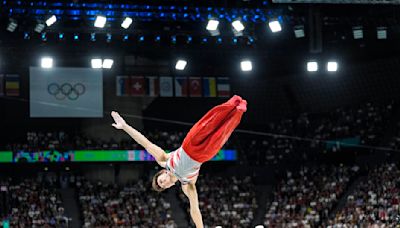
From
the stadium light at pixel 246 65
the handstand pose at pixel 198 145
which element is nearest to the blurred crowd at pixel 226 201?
the stadium light at pixel 246 65

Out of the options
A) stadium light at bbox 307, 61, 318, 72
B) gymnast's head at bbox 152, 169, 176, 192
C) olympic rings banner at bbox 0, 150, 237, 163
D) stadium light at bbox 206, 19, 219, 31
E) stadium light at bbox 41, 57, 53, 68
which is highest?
stadium light at bbox 206, 19, 219, 31

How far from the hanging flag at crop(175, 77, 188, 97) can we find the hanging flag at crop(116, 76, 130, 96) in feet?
6.82

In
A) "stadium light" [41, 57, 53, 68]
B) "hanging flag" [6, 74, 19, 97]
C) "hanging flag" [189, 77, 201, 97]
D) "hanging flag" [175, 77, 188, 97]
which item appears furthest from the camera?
"hanging flag" [189, 77, 201, 97]

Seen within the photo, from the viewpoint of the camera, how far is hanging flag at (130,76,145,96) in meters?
26.8

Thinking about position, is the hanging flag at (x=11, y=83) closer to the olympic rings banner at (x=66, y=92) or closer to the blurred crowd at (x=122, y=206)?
the olympic rings banner at (x=66, y=92)

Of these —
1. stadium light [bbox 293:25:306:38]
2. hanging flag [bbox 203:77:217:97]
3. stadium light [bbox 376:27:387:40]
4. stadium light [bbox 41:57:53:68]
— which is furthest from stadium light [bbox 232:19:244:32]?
hanging flag [bbox 203:77:217:97]

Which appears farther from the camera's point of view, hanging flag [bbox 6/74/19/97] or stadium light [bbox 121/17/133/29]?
hanging flag [bbox 6/74/19/97]

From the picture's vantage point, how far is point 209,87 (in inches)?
1094

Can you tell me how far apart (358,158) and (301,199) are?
10.6ft

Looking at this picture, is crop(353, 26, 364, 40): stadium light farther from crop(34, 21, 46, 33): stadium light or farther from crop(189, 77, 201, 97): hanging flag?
crop(189, 77, 201, 97): hanging flag

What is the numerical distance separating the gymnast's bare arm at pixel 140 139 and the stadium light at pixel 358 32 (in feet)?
41.3

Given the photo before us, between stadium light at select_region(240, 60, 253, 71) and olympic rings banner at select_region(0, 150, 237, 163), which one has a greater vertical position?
stadium light at select_region(240, 60, 253, 71)

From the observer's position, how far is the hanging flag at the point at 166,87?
27078mm

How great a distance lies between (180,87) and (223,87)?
76.9 inches
